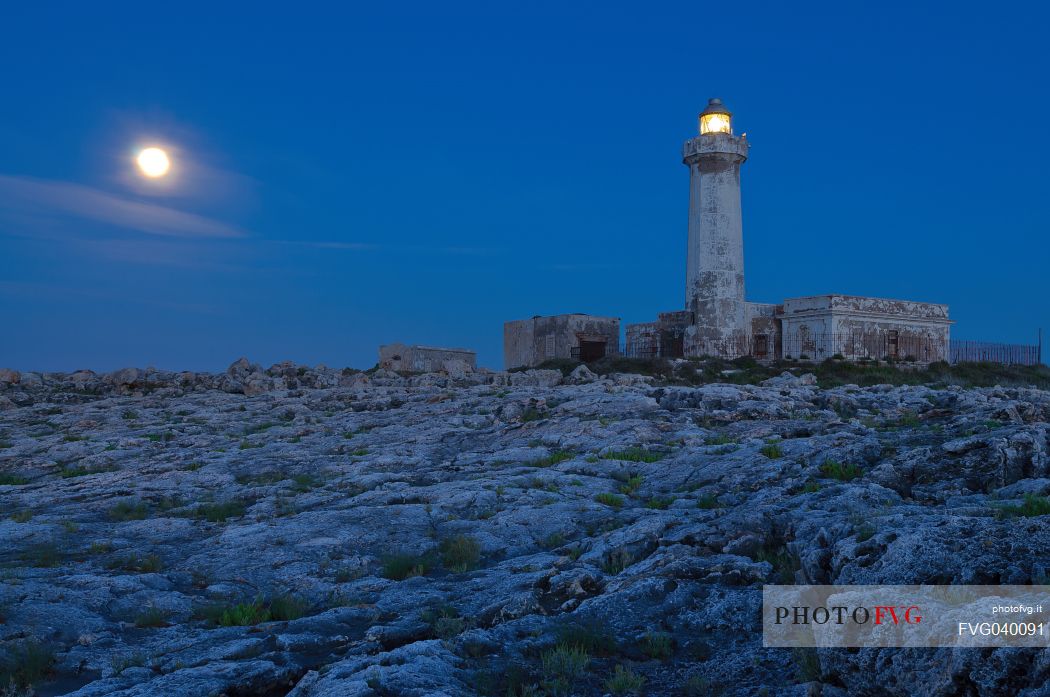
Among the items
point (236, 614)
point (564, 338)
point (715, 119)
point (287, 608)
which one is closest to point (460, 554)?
point (287, 608)

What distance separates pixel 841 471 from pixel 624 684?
6.37m

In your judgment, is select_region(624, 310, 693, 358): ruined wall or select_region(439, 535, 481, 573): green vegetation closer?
select_region(439, 535, 481, 573): green vegetation

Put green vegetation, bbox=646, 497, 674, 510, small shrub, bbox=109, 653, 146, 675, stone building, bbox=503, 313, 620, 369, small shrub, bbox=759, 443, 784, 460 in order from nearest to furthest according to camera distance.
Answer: small shrub, bbox=109, 653, 146, 675 < green vegetation, bbox=646, 497, 674, 510 < small shrub, bbox=759, 443, 784, 460 < stone building, bbox=503, 313, 620, 369

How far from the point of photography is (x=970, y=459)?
33.3 ft

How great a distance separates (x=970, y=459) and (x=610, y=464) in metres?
6.36

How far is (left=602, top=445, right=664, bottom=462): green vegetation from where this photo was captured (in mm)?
15141

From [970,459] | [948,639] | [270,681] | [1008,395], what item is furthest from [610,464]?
[1008,395]

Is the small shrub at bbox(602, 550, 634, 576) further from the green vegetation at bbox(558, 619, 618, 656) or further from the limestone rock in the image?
the limestone rock

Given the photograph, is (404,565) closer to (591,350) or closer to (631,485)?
(631,485)

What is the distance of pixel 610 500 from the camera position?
40.5 ft

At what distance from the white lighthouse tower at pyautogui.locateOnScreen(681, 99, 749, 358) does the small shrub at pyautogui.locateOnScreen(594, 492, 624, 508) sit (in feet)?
112

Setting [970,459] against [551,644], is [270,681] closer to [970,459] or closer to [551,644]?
[551,644]

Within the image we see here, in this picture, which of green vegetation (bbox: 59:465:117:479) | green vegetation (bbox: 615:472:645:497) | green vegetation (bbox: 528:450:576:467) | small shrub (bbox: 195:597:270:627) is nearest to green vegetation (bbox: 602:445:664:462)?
green vegetation (bbox: 528:450:576:467)

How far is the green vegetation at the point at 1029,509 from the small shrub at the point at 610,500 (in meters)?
5.88
